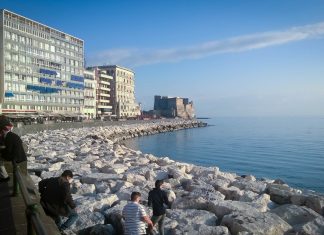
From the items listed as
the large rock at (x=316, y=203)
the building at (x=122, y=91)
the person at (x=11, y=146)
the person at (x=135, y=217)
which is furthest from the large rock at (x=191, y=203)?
the building at (x=122, y=91)

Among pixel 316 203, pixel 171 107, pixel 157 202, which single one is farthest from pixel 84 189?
pixel 171 107

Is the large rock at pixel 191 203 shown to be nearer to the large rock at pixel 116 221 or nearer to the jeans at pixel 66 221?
the large rock at pixel 116 221

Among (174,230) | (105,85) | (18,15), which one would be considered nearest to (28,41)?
Result: (18,15)

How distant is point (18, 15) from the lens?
239 feet

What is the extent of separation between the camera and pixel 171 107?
173m

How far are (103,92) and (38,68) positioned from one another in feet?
113

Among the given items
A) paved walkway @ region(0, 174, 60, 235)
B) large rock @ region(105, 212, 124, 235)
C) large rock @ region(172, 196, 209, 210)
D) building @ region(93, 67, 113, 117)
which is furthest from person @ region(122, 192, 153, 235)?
building @ region(93, 67, 113, 117)

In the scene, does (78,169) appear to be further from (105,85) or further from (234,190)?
(105,85)

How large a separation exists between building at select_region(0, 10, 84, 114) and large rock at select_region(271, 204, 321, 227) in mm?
59338

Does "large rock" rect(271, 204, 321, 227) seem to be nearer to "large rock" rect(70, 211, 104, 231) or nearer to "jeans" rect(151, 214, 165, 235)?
"jeans" rect(151, 214, 165, 235)

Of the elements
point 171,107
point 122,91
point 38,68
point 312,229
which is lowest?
point 312,229

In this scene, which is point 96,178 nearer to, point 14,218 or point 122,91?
point 14,218

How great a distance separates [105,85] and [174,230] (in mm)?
106958

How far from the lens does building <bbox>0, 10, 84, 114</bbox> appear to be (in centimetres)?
7000
